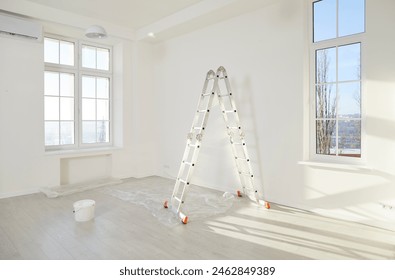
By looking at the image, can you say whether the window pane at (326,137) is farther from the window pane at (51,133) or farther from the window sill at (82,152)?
the window pane at (51,133)

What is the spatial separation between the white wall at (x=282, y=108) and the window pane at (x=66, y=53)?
6.02 ft

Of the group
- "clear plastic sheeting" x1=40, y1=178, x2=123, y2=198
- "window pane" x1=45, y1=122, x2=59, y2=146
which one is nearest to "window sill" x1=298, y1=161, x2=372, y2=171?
"clear plastic sheeting" x1=40, y1=178, x2=123, y2=198

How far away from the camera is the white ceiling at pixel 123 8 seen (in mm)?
4555

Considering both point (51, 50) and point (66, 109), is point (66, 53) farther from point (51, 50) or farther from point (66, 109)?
point (66, 109)

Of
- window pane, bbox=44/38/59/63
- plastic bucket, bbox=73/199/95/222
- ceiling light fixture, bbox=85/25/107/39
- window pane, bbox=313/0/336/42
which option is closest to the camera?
plastic bucket, bbox=73/199/95/222

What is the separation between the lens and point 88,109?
570 cm

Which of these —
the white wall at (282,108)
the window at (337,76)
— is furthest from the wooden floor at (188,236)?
the window at (337,76)

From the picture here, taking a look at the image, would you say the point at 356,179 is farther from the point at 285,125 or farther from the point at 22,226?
the point at 22,226

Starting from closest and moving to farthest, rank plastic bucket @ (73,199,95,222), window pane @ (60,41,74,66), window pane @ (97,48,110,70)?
plastic bucket @ (73,199,95,222)
window pane @ (60,41,74,66)
window pane @ (97,48,110,70)

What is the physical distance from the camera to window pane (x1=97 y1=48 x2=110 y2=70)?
5.87 meters

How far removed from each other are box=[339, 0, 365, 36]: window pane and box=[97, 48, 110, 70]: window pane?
443 centimetres

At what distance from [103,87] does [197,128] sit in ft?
9.97

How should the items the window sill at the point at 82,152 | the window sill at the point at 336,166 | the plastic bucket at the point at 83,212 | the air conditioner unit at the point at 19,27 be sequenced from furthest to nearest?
the window sill at the point at 82,152
the air conditioner unit at the point at 19,27
the plastic bucket at the point at 83,212
the window sill at the point at 336,166

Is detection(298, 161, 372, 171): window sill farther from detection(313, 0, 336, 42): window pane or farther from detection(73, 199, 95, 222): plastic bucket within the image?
detection(73, 199, 95, 222): plastic bucket
